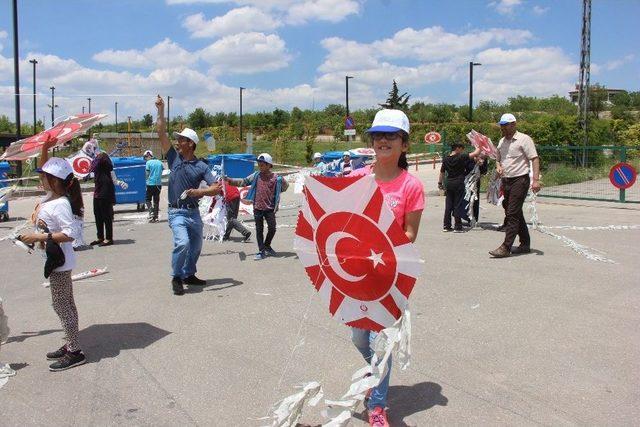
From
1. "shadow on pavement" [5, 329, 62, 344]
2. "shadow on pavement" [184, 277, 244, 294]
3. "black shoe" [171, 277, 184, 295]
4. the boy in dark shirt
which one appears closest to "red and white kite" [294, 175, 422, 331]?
"shadow on pavement" [5, 329, 62, 344]

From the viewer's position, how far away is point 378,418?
139 inches

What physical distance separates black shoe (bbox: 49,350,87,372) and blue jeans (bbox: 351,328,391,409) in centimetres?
243

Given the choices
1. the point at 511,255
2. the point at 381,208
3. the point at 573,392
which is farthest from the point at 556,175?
the point at 381,208

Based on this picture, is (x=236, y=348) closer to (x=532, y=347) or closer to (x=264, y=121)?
(x=532, y=347)

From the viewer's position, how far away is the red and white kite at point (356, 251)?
3129 mm

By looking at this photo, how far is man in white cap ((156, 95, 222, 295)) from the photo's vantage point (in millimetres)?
6863

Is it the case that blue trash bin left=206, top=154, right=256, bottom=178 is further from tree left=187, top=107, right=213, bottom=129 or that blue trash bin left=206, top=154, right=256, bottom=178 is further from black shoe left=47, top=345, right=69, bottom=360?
tree left=187, top=107, right=213, bottom=129

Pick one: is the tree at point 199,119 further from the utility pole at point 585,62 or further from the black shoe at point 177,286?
the black shoe at point 177,286

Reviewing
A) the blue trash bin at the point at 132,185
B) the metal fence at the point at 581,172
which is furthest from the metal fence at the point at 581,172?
the blue trash bin at the point at 132,185

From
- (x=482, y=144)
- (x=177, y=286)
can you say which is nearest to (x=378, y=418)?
(x=177, y=286)

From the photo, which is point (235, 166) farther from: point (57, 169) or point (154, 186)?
point (57, 169)

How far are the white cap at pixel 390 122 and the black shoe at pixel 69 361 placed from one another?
10.1 feet

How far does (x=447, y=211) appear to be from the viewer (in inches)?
453

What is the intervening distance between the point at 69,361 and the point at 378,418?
260 centimetres
